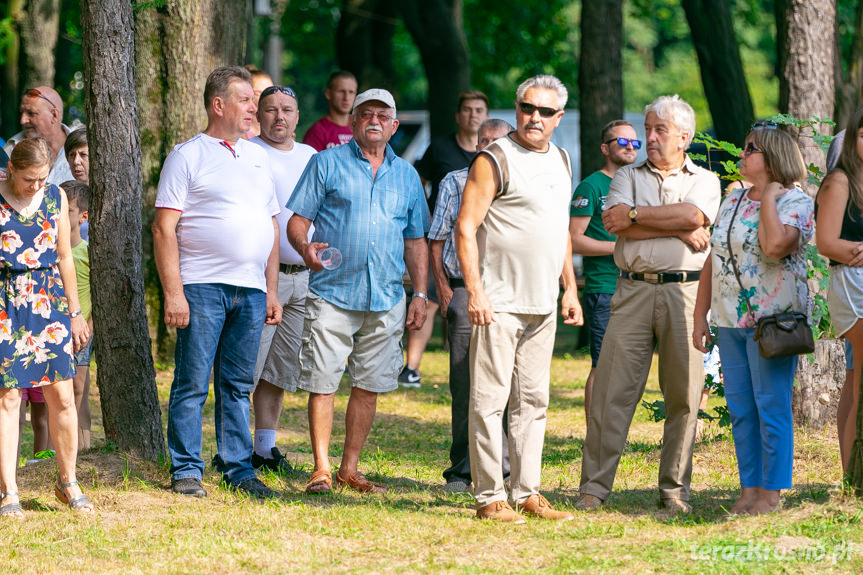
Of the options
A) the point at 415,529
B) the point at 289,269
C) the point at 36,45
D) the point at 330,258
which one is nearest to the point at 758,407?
the point at 415,529

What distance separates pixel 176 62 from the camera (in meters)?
10.9

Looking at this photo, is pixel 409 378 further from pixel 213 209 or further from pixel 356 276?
pixel 213 209

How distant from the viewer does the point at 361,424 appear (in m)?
6.73

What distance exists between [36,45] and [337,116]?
8998mm

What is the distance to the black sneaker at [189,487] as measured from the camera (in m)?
6.42

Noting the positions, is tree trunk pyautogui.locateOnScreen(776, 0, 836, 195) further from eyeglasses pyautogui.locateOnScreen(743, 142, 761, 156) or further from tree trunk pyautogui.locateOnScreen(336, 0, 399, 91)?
tree trunk pyautogui.locateOnScreen(336, 0, 399, 91)

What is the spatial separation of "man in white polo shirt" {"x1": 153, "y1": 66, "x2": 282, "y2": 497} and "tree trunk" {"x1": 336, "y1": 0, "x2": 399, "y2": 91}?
Answer: 15648 millimetres

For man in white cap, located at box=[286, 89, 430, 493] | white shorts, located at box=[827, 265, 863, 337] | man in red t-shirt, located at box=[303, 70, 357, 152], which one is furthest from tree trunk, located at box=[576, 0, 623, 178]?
white shorts, located at box=[827, 265, 863, 337]

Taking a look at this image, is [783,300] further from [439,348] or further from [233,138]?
[439,348]

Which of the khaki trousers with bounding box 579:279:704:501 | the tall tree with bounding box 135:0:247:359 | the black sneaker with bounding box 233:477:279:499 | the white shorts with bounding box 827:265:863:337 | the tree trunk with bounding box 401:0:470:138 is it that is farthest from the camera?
the tree trunk with bounding box 401:0:470:138

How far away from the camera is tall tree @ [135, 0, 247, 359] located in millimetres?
10781

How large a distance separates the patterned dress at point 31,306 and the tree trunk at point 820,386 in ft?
15.4

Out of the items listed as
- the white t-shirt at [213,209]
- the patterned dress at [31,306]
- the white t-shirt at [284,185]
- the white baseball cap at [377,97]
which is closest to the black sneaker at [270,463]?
the white t-shirt at [284,185]

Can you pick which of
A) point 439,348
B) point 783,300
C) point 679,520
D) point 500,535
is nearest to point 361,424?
point 500,535
